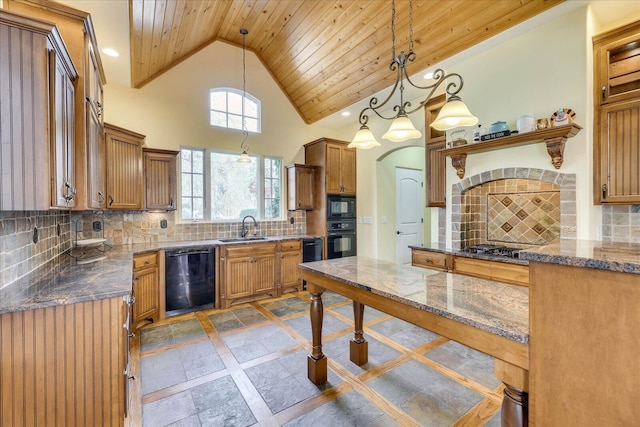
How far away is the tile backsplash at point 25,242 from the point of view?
5.21ft

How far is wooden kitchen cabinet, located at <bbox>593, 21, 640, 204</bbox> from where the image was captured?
91.7 inches

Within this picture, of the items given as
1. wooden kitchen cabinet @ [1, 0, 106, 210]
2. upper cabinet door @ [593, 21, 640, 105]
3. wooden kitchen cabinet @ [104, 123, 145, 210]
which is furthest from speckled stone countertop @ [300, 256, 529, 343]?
wooden kitchen cabinet @ [104, 123, 145, 210]

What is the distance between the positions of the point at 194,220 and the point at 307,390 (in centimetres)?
308

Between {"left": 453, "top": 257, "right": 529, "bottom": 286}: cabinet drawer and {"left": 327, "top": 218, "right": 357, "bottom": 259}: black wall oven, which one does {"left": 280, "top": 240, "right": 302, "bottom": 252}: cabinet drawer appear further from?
{"left": 453, "top": 257, "right": 529, "bottom": 286}: cabinet drawer

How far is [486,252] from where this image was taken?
3.00m

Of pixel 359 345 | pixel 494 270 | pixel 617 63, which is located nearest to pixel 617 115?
pixel 617 63

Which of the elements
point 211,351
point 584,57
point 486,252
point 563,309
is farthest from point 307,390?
point 584,57

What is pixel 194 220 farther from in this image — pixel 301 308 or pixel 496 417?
pixel 496 417

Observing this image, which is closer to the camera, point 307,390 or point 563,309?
point 563,309

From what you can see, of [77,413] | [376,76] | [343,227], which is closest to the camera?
[77,413]

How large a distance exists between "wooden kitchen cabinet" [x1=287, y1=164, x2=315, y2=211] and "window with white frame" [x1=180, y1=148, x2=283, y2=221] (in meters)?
0.22

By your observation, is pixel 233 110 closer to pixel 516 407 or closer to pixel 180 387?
pixel 180 387

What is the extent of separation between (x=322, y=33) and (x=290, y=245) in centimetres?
308

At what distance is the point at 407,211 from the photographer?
5672 millimetres
